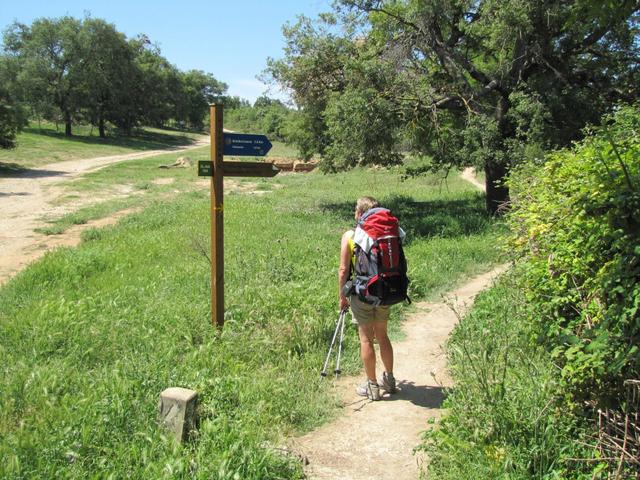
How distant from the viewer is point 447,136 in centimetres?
1475

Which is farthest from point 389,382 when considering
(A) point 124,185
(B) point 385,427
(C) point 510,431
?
(A) point 124,185

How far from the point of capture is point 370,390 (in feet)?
17.0

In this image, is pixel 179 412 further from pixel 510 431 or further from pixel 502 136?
pixel 502 136

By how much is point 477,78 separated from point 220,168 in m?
11.0

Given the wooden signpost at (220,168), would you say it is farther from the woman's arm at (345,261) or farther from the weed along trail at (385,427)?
the weed along trail at (385,427)

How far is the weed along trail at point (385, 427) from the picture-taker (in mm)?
4094

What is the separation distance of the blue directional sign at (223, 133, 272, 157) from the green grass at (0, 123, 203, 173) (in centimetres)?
2621

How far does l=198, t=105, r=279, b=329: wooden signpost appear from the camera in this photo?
19.8 ft

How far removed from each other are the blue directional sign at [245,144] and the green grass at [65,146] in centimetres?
2621

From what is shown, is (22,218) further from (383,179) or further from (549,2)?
(383,179)

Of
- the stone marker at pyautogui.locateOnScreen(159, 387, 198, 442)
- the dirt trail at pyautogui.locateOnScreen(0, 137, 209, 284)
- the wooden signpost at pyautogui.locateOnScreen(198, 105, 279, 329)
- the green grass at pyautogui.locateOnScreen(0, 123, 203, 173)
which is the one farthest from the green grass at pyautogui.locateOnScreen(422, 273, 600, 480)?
the green grass at pyautogui.locateOnScreen(0, 123, 203, 173)

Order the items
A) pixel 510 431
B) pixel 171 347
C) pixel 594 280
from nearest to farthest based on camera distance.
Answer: pixel 594 280 → pixel 510 431 → pixel 171 347

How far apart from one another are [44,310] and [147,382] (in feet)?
8.87

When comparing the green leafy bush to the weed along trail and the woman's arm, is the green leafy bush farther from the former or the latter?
the woman's arm
